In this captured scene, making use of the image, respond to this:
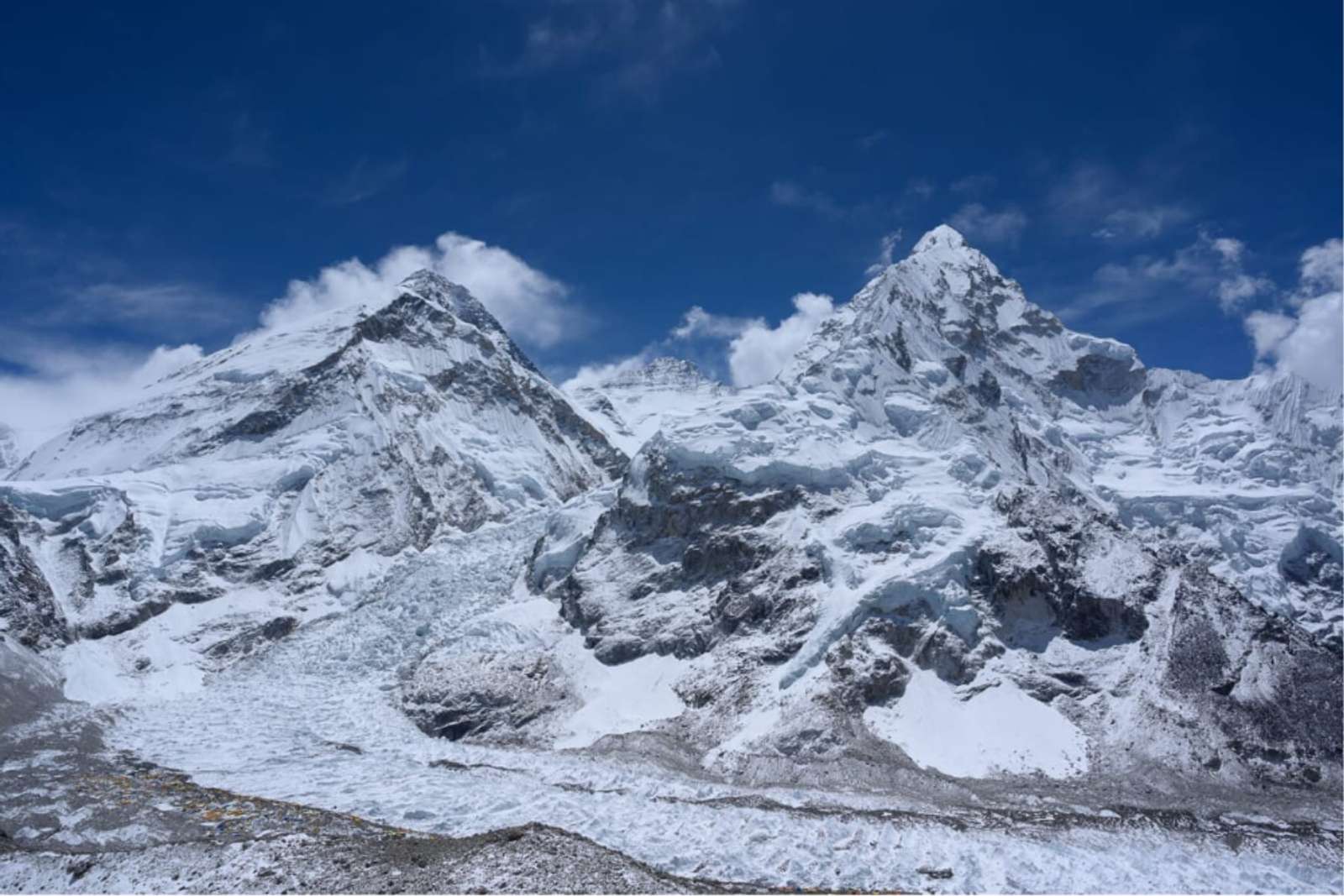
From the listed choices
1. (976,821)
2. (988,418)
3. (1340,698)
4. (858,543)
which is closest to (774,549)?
(858,543)

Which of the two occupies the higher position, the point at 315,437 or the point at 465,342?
the point at 465,342

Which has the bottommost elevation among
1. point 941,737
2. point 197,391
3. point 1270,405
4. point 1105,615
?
point 941,737

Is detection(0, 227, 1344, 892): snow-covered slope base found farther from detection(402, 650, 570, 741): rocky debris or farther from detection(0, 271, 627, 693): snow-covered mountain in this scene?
detection(0, 271, 627, 693): snow-covered mountain

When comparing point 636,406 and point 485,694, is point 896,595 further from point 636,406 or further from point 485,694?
point 636,406

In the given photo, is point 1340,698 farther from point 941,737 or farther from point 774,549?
point 774,549

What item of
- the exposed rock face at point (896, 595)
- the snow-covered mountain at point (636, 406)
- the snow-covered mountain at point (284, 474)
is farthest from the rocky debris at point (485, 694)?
the snow-covered mountain at point (636, 406)

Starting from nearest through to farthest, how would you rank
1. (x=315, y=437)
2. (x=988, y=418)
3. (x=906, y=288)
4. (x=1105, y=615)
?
1. (x=1105, y=615)
2. (x=315, y=437)
3. (x=988, y=418)
4. (x=906, y=288)

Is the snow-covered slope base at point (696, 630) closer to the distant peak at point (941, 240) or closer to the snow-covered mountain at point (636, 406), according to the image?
the snow-covered mountain at point (636, 406)
